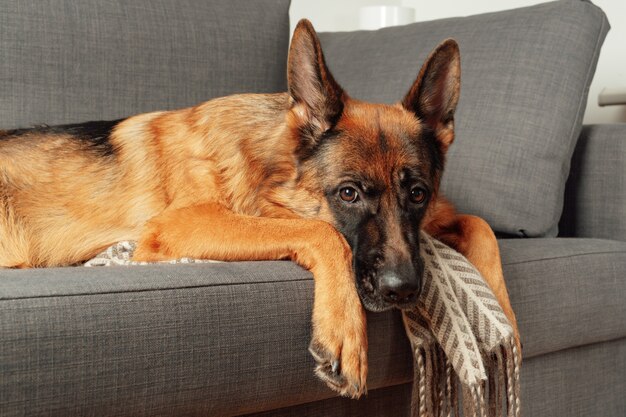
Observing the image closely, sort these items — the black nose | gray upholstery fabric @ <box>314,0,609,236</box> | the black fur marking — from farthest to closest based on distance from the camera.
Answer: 1. gray upholstery fabric @ <box>314,0,609,236</box>
2. the black fur marking
3. the black nose

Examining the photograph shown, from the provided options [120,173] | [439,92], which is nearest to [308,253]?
[439,92]

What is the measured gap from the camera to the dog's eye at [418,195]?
1603mm

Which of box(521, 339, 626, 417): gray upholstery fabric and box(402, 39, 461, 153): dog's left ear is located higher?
box(402, 39, 461, 153): dog's left ear

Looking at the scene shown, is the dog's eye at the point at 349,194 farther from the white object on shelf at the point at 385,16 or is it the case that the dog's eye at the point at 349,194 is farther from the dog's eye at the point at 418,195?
the white object on shelf at the point at 385,16

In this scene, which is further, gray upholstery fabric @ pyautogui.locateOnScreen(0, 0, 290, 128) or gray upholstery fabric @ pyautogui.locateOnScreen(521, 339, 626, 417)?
gray upholstery fabric @ pyautogui.locateOnScreen(0, 0, 290, 128)

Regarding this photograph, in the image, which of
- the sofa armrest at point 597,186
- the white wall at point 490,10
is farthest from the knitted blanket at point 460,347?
the white wall at point 490,10

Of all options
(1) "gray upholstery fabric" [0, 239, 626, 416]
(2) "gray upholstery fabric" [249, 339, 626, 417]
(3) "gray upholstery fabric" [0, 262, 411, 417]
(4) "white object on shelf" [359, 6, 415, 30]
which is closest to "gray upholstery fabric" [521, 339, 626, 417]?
(2) "gray upholstery fabric" [249, 339, 626, 417]

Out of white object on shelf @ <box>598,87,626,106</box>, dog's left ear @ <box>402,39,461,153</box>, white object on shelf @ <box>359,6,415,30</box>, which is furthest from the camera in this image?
white object on shelf @ <box>359,6,415,30</box>

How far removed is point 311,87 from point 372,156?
0.23 metres

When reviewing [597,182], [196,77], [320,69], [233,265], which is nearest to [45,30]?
[196,77]

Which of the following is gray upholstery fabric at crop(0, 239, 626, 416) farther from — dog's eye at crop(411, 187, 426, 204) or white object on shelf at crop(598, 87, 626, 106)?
white object on shelf at crop(598, 87, 626, 106)

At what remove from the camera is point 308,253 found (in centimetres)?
142

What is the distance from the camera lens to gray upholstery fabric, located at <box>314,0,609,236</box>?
2133 mm

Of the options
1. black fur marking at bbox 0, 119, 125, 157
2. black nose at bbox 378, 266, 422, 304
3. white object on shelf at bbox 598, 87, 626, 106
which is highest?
white object on shelf at bbox 598, 87, 626, 106
